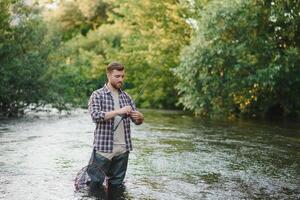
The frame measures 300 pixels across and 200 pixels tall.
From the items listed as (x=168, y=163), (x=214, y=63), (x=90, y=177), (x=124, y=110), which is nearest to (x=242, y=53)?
(x=214, y=63)

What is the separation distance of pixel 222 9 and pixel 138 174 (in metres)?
15.2

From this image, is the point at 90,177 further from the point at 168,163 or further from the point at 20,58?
the point at 20,58

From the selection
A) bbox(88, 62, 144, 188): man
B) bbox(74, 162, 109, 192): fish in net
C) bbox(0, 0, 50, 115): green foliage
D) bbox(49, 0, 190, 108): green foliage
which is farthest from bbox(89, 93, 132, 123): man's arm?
bbox(49, 0, 190, 108): green foliage

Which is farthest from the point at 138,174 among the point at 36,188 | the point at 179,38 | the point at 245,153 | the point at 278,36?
the point at 179,38

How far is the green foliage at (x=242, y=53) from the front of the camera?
2367 cm

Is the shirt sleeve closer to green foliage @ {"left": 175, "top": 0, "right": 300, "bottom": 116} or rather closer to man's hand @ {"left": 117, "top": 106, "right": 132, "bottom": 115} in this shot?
man's hand @ {"left": 117, "top": 106, "right": 132, "bottom": 115}

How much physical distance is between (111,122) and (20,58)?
16496 millimetres

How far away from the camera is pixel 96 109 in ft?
25.4

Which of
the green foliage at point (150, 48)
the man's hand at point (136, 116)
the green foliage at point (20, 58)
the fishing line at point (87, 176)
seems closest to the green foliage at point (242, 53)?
the green foliage at point (20, 58)

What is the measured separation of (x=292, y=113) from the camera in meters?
28.0

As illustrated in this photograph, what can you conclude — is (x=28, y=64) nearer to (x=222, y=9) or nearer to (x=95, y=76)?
(x=222, y=9)

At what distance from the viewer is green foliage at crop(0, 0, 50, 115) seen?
A: 22.3 m

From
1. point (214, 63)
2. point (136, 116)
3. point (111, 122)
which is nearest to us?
point (136, 116)

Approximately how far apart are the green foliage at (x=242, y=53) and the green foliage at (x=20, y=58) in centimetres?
625
